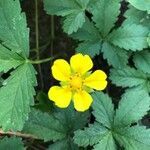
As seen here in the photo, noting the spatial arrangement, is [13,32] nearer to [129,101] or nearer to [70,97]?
[70,97]

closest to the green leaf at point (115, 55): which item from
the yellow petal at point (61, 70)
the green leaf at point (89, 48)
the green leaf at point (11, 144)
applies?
the green leaf at point (89, 48)

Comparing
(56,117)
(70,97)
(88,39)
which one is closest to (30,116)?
(56,117)

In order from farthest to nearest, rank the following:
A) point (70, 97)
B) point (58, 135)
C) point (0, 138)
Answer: point (0, 138)
point (58, 135)
point (70, 97)

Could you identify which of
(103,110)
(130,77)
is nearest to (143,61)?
(130,77)

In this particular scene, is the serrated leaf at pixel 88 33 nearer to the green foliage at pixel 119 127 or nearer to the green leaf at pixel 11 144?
the green foliage at pixel 119 127

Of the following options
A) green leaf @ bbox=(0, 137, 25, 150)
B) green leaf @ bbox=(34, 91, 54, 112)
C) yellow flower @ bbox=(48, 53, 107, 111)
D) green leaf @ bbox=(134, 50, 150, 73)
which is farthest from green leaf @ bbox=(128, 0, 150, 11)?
green leaf @ bbox=(0, 137, 25, 150)

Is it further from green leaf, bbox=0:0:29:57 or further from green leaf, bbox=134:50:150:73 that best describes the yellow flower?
green leaf, bbox=134:50:150:73
